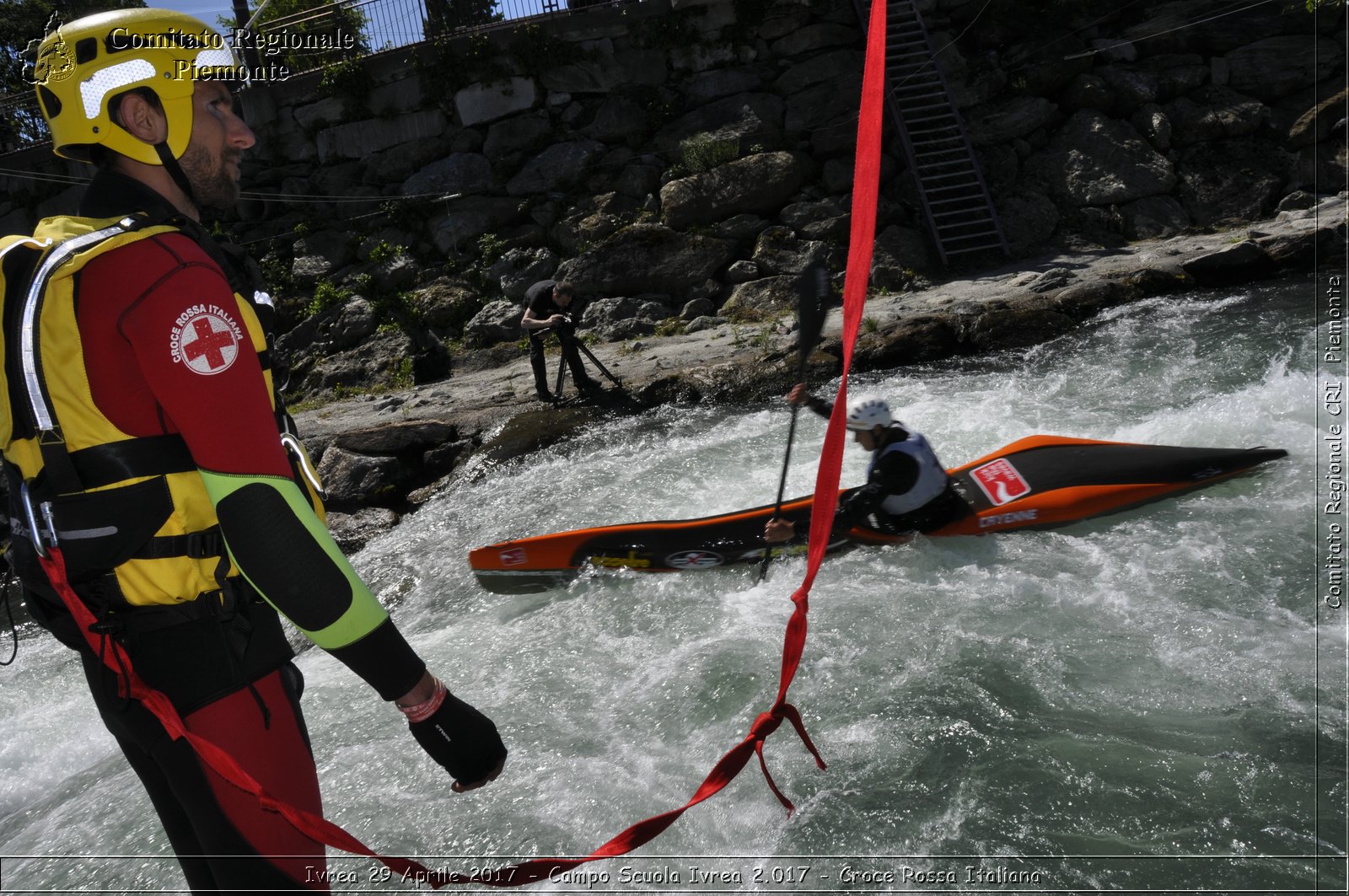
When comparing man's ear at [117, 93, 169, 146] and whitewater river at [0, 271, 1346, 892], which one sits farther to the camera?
whitewater river at [0, 271, 1346, 892]

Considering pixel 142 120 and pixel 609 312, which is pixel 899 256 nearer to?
pixel 609 312

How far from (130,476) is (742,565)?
395cm

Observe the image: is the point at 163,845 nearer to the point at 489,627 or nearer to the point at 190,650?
Answer: the point at 489,627

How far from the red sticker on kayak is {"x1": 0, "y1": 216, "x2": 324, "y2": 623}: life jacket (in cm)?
427

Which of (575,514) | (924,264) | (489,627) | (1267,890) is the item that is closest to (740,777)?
(1267,890)

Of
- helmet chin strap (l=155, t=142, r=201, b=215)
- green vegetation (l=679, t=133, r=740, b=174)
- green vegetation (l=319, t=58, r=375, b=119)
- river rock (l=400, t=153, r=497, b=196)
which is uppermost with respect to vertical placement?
green vegetation (l=319, t=58, r=375, b=119)

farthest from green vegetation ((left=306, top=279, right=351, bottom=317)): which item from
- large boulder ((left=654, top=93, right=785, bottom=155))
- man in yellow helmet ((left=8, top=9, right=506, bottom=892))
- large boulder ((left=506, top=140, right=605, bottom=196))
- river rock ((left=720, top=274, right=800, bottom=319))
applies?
man in yellow helmet ((left=8, top=9, right=506, bottom=892))

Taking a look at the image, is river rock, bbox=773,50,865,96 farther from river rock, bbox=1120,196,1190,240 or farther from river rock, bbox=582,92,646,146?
river rock, bbox=1120,196,1190,240

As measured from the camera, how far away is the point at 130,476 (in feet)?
4.24

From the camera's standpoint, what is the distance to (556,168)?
494 inches

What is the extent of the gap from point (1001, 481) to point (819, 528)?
12.0ft

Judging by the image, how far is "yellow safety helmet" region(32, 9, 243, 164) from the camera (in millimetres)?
1410

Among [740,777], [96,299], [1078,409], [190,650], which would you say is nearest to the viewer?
[96,299]

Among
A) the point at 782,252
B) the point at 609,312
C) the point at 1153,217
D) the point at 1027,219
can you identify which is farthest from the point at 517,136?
the point at 1153,217
